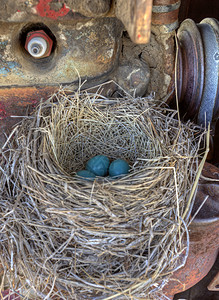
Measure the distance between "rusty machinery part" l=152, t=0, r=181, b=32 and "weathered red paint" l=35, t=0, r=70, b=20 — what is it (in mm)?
348

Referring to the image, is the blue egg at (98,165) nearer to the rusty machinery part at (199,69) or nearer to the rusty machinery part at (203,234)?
the rusty machinery part at (203,234)

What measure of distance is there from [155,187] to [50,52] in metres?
0.55

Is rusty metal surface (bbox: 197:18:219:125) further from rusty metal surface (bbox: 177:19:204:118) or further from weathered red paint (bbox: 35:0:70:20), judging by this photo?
weathered red paint (bbox: 35:0:70:20)

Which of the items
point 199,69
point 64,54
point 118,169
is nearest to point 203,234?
point 118,169

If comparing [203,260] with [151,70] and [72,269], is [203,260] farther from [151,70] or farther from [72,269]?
[151,70]

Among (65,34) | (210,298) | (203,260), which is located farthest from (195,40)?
(210,298)

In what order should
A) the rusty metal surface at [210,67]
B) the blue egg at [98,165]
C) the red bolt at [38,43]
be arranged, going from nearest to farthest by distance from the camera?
the red bolt at [38,43] < the blue egg at [98,165] < the rusty metal surface at [210,67]

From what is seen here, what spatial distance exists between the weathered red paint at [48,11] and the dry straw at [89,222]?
0.30m

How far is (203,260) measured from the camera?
46.1 inches

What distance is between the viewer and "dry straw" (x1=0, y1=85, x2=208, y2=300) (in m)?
0.86

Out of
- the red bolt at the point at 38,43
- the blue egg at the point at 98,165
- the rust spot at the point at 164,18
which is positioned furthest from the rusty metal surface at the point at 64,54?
the blue egg at the point at 98,165

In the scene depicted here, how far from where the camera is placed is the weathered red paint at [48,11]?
3.05 feet

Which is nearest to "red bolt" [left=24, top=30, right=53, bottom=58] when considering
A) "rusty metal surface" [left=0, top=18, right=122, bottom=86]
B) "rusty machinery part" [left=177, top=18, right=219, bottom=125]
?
"rusty metal surface" [left=0, top=18, right=122, bottom=86]

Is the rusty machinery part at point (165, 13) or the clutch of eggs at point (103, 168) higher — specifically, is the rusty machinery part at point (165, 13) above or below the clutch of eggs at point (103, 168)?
above
